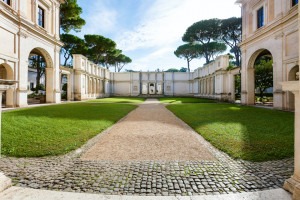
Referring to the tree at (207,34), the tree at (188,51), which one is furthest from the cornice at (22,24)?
the tree at (188,51)

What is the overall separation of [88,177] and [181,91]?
133 ft

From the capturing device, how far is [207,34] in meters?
35.7

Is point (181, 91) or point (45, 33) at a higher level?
point (45, 33)

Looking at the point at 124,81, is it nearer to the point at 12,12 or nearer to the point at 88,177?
the point at 12,12

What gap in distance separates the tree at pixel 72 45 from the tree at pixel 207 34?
20.5 m

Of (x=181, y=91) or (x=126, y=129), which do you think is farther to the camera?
(x=181, y=91)

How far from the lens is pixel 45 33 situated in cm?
1611

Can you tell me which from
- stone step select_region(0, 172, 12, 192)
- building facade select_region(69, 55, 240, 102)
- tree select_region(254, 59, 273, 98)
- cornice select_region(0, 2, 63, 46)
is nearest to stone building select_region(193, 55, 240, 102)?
building facade select_region(69, 55, 240, 102)

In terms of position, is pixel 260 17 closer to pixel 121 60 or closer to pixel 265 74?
pixel 265 74

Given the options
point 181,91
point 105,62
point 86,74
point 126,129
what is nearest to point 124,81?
point 105,62

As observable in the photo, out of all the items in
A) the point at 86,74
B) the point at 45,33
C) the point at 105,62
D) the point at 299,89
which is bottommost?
the point at 299,89

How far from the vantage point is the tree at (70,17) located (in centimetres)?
2370

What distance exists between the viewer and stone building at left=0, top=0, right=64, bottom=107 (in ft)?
39.5

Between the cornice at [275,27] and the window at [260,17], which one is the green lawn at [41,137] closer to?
the cornice at [275,27]
